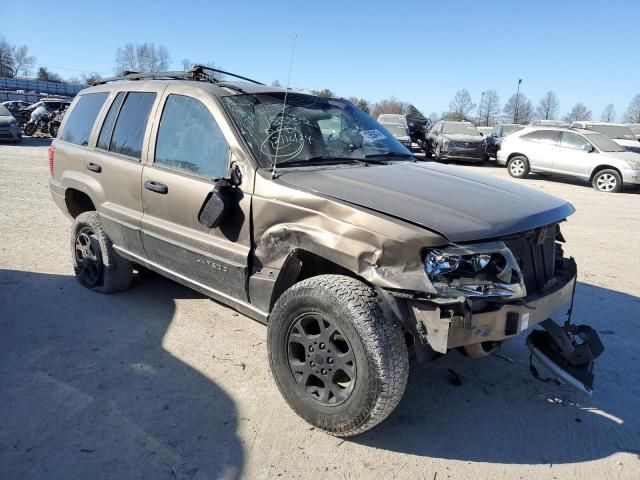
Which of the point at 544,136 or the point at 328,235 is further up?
the point at 544,136

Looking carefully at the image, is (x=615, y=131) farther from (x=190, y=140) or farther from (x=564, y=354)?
(x=190, y=140)

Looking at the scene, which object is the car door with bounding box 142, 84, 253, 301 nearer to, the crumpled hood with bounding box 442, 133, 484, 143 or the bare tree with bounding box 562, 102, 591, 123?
the crumpled hood with bounding box 442, 133, 484, 143

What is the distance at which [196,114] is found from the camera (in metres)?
3.57

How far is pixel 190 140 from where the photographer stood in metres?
3.59

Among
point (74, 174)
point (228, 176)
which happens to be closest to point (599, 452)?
point (228, 176)

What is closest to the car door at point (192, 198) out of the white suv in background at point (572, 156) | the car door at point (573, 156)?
the white suv in background at point (572, 156)

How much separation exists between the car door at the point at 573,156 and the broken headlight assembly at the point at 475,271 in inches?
521

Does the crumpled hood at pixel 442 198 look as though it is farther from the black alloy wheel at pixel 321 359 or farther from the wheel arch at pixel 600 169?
the wheel arch at pixel 600 169

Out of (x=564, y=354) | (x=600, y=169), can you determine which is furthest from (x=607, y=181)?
(x=564, y=354)

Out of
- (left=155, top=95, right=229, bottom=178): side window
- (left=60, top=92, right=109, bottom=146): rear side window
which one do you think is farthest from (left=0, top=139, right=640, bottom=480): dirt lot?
(left=60, top=92, right=109, bottom=146): rear side window

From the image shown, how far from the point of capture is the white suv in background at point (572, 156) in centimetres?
1341

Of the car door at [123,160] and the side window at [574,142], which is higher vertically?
the side window at [574,142]

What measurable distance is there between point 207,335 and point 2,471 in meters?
1.71

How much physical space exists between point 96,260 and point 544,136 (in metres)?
14.2
